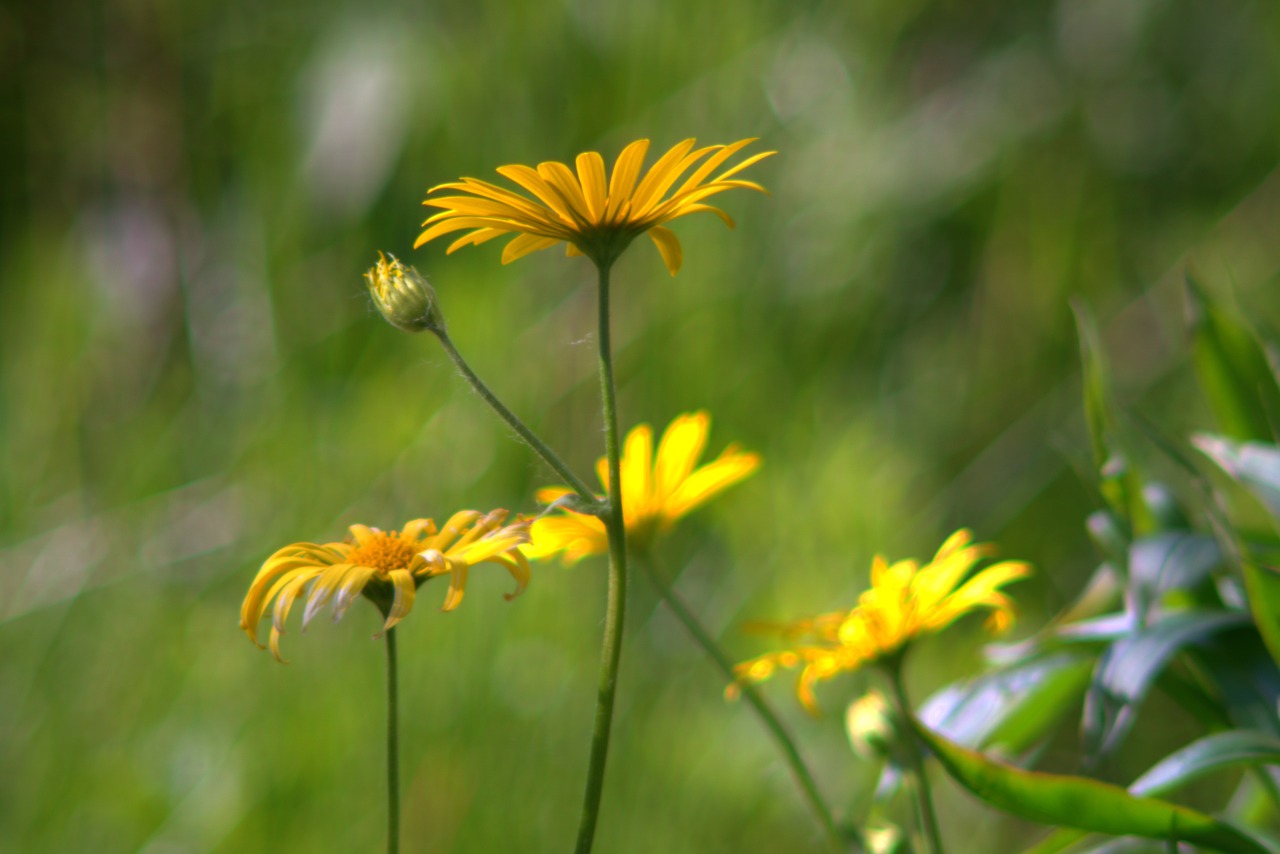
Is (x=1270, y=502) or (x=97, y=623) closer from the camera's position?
(x=1270, y=502)

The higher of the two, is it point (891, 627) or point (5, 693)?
point (5, 693)

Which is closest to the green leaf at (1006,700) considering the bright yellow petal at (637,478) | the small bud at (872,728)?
the small bud at (872,728)

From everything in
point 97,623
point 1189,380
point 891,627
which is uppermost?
point 97,623

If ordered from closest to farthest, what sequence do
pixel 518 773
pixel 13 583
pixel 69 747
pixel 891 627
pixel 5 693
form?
pixel 891 627 < pixel 518 773 < pixel 69 747 < pixel 5 693 < pixel 13 583

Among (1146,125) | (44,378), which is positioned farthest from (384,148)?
(1146,125)

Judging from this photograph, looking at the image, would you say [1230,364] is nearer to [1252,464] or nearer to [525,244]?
[1252,464]

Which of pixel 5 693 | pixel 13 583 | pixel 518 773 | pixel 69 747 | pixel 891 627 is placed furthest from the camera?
pixel 13 583

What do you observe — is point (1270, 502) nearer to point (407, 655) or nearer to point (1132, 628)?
point (1132, 628)
